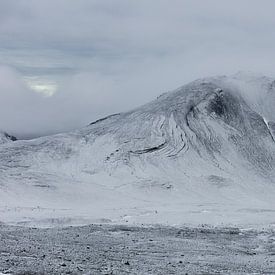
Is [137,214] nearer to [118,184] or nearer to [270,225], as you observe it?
[270,225]

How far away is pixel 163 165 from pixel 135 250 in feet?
130

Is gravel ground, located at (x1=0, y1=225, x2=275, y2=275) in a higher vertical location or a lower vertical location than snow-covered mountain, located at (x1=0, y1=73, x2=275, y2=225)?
lower

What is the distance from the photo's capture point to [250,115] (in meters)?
85.9

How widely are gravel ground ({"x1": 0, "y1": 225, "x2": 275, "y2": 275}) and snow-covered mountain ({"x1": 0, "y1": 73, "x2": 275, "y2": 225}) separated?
21.0 feet

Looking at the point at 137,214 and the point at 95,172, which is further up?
the point at 95,172

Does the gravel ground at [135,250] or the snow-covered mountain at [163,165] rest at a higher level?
the snow-covered mountain at [163,165]

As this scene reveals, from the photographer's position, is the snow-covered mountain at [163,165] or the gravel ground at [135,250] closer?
the gravel ground at [135,250]

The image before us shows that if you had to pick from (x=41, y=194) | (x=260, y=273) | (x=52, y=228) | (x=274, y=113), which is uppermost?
(x=274, y=113)

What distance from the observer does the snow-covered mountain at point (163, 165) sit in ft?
170

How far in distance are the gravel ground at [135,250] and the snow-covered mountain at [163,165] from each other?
6403 millimetres

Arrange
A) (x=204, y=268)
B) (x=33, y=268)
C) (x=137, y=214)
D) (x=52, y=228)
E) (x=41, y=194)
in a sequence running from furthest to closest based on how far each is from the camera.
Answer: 1. (x=41, y=194)
2. (x=137, y=214)
3. (x=52, y=228)
4. (x=204, y=268)
5. (x=33, y=268)

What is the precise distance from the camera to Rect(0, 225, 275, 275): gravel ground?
973 inches

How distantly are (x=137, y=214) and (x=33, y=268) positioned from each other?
25.5 metres

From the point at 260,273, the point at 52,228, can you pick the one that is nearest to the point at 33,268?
the point at 260,273
